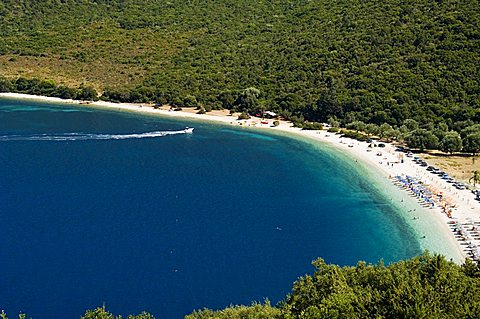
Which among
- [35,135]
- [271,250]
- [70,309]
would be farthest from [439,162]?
[35,135]

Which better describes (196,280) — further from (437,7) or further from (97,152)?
(437,7)

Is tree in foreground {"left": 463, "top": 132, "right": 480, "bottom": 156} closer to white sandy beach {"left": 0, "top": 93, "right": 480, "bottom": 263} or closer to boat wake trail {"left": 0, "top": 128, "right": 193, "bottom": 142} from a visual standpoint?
white sandy beach {"left": 0, "top": 93, "right": 480, "bottom": 263}

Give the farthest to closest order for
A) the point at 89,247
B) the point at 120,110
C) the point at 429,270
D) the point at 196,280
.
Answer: the point at 120,110 < the point at 89,247 < the point at 196,280 < the point at 429,270

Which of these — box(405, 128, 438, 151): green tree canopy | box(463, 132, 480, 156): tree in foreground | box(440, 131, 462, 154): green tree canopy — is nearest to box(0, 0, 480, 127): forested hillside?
box(405, 128, 438, 151): green tree canopy

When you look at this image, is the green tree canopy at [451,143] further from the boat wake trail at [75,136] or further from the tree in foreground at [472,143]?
the boat wake trail at [75,136]

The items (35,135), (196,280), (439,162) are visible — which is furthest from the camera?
(35,135)
